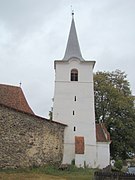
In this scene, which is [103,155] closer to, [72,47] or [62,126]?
[62,126]

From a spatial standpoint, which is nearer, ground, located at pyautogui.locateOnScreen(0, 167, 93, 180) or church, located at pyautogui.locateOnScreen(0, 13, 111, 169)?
ground, located at pyautogui.locateOnScreen(0, 167, 93, 180)

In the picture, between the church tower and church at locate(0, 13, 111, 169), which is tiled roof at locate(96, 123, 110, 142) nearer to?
church at locate(0, 13, 111, 169)

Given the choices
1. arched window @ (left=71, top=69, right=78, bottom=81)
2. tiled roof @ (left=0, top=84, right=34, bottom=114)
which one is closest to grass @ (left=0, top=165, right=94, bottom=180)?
tiled roof @ (left=0, top=84, right=34, bottom=114)

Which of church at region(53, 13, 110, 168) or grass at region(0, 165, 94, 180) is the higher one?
church at region(53, 13, 110, 168)

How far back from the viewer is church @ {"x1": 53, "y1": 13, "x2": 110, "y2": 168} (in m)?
22.7

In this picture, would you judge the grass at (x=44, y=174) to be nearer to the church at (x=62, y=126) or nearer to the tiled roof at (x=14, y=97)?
the church at (x=62, y=126)

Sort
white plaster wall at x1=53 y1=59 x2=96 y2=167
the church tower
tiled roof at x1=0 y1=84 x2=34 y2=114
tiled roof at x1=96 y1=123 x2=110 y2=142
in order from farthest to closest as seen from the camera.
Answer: tiled roof at x1=96 y1=123 x2=110 y2=142 < white plaster wall at x1=53 y1=59 x2=96 y2=167 < the church tower < tiled roof at x1=0 y1=84 x2=34 y2=114

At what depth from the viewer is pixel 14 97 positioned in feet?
72.2

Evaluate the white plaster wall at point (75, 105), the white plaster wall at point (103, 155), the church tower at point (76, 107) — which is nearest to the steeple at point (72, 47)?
the church tower at point (76, 107)

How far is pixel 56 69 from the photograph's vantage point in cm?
2545

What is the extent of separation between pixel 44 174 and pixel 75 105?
8762mm

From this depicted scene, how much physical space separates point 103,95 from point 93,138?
27.0ft

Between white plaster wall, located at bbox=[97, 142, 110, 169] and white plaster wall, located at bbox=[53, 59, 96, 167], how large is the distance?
0.73 metres

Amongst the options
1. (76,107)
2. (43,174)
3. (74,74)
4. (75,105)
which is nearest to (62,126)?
(76,107)
